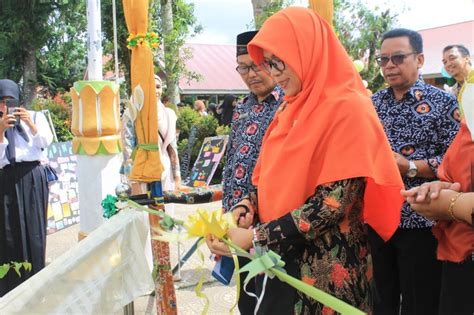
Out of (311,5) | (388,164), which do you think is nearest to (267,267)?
(388,164)

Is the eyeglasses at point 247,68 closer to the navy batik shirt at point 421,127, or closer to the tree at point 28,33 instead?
the navy batik shirt at point 421,127

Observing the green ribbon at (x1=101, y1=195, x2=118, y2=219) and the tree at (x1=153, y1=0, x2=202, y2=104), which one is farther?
the tree at (x1=153, y1=0, x2=202, y2=104)

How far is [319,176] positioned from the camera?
1.54 metres

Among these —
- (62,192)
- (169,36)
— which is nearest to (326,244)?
(62,192)

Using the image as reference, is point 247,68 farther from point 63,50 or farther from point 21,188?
point 63,50

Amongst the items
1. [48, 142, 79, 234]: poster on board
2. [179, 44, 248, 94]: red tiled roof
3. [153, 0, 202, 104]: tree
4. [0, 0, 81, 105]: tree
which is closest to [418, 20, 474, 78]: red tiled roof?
[153, 0, 202, 104]: tree

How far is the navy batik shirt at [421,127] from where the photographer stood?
219 centimetres

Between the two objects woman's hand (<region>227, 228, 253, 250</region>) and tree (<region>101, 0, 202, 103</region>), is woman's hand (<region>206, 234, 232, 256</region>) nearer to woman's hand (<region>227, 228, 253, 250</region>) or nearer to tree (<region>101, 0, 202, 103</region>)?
woman's hand (<region>227, 228, 253, 250</region>)

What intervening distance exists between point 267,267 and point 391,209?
2.15 feet

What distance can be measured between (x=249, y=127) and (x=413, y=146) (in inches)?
31.9

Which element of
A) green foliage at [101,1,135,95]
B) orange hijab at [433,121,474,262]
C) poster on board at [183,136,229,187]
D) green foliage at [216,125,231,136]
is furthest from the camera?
green foliage at [101,1,135,95]

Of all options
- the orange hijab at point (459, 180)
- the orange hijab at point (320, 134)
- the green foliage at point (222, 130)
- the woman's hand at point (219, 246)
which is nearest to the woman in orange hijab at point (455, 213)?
the orange hijab at point (459, 180)

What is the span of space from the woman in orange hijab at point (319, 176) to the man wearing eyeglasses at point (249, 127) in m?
0.57

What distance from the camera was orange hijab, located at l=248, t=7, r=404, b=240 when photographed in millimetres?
1507
